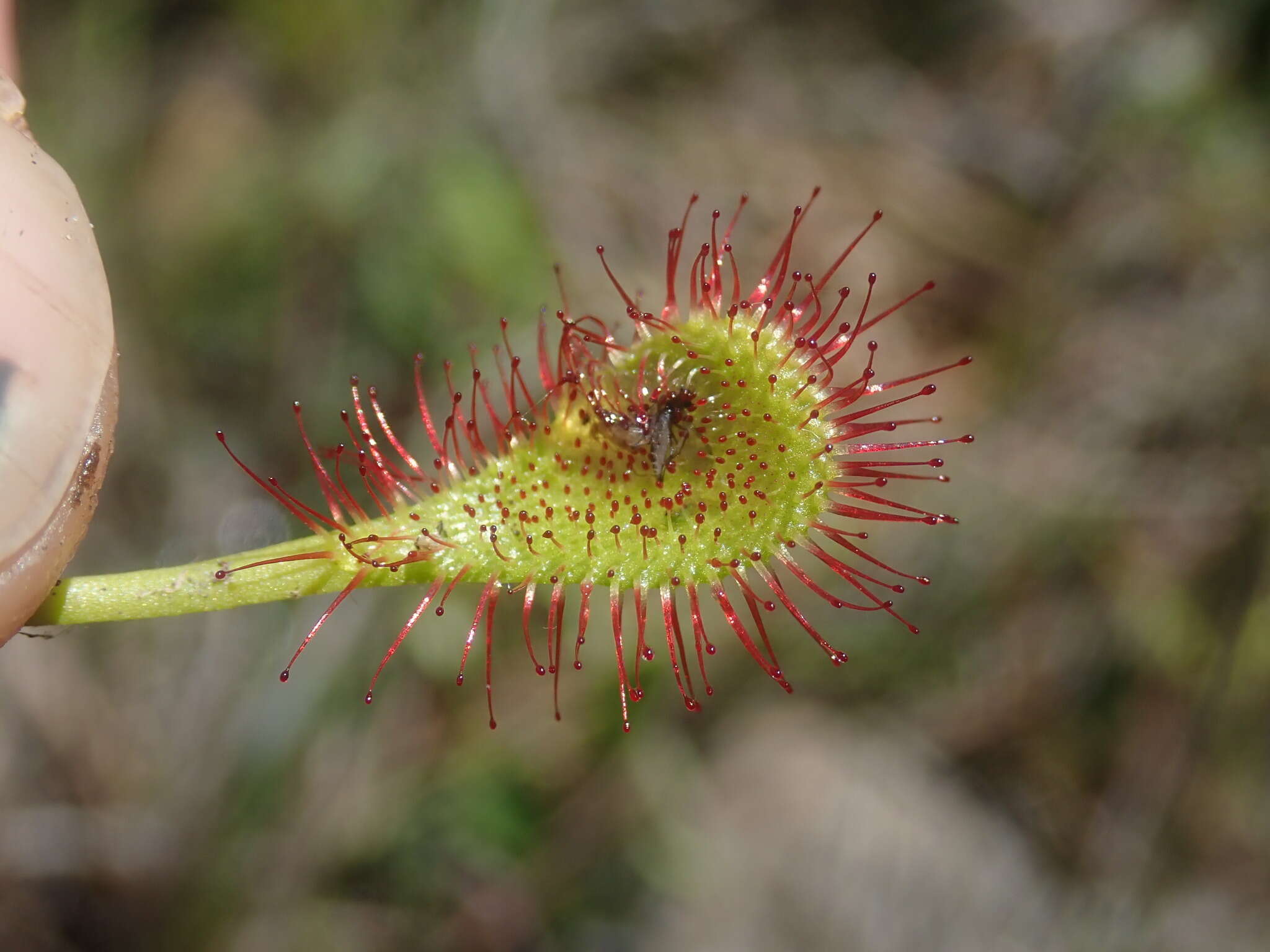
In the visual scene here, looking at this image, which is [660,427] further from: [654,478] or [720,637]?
[720,637]

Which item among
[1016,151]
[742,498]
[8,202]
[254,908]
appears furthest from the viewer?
[1016,151]

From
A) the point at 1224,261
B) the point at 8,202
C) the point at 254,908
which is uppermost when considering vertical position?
the point at 1224,261

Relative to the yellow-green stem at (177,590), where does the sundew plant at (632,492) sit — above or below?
above

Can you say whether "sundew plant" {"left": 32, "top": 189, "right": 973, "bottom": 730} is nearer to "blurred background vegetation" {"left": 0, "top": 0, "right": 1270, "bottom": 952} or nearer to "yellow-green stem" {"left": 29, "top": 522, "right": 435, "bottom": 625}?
"yellow-green stem" {"left": 29, "top": 522, "right": 435, "bottom": 625}

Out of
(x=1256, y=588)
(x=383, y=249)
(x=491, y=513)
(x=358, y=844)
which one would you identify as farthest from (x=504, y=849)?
(x=1256, y=588)

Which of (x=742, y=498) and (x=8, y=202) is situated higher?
(x=742, y=498)

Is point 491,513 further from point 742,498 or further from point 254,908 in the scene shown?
point 254,908

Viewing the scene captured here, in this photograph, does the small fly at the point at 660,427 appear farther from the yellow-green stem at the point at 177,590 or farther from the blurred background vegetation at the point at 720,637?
the blurred background vegetation at the point at 720,637

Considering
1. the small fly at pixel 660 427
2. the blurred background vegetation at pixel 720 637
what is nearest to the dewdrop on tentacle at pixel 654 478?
the small fly at pixel 660 427
